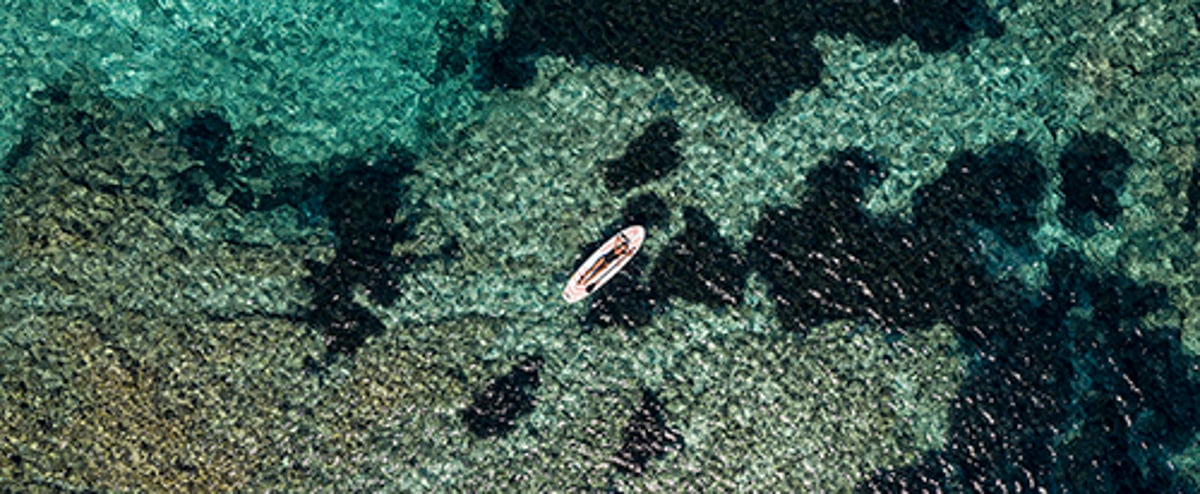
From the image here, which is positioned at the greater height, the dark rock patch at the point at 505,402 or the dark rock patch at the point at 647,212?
the dark rock patch at the point at 647,212

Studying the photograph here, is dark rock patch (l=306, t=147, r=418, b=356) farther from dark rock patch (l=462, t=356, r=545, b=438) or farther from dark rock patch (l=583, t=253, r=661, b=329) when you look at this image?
dark rock patch (l=583, t=253, r=661, b=329)

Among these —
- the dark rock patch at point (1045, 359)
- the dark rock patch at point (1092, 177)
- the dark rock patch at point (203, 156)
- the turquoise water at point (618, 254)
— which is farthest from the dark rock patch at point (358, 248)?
the dark rock patch at point (1092, 177)

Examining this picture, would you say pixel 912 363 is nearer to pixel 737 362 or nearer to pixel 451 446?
pixel 737 362

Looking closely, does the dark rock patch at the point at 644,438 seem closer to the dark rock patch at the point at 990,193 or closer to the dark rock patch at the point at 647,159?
the dark rock patch at the point at 647,159

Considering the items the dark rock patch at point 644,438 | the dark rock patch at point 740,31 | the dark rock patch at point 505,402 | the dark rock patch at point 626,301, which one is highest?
the dark rock patch at point 740,31

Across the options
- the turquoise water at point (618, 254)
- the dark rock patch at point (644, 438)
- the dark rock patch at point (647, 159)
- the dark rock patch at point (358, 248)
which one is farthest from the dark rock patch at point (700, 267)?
the dark rock patch at point (358, 248)

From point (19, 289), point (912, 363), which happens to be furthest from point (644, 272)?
point (19, 289)

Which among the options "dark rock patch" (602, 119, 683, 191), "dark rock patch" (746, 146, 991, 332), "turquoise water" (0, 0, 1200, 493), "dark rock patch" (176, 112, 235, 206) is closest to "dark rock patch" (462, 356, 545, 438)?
"turquoise water" (0, 0, 1200, 493)
